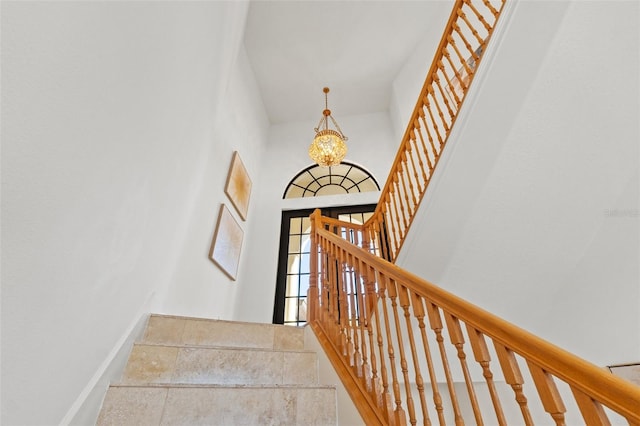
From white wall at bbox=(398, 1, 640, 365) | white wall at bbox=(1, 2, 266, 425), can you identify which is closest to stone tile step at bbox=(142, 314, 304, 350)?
white wall at bbox=(1, 2, 266, 425)

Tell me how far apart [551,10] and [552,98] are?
0.46m

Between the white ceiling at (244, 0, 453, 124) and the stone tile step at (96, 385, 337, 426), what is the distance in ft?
15.3

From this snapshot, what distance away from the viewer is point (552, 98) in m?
1.81

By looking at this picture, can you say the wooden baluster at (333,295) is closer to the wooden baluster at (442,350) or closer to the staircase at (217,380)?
the staircase at (217,380)

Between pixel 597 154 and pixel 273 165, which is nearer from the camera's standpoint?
pixel 597 154

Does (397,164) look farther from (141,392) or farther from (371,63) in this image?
(371,63)

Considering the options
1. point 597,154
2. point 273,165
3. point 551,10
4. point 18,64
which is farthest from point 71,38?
point 273,165

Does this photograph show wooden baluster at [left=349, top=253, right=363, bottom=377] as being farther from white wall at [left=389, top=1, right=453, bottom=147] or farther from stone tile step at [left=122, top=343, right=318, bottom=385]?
white wall at [left=389, top=1, right=453, bottom=147]

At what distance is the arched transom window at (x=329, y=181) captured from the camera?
5062 mm

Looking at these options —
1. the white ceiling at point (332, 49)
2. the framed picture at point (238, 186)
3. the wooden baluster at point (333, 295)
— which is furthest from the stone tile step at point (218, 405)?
the white ceiling at point (332, 49)

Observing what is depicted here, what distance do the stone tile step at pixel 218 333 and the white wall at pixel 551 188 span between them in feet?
3.49

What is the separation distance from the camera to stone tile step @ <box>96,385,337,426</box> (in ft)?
4.53

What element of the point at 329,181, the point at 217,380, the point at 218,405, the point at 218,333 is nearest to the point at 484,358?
the point at 218,405

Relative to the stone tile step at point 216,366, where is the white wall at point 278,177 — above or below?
above
